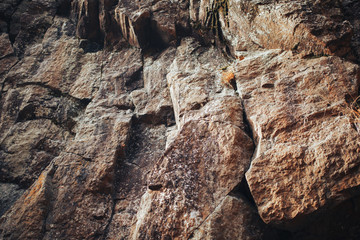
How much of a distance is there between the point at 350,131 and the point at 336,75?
4.36ft

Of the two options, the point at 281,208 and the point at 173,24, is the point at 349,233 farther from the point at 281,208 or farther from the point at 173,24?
the point at 173,24

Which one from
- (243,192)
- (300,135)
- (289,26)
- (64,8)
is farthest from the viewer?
(64,8)

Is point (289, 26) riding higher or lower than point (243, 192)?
higher

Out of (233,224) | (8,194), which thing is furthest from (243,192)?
(8,194)

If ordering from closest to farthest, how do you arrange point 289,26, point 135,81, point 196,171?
point 196,171 < point 289,26 < point 135,81

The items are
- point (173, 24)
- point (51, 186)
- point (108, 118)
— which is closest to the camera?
point (51, 186)

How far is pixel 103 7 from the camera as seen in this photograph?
374 inches

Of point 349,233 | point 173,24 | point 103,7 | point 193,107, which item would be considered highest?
point 103,7

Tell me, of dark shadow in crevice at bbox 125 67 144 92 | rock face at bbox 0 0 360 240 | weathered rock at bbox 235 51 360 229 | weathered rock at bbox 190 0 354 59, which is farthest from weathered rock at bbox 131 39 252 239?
dark shadow in crevice at bbox 125 67 144 92

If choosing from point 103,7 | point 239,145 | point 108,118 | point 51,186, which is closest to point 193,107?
point 239,145

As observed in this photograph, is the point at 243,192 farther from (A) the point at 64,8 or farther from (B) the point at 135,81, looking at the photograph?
(A) the point at 64,8

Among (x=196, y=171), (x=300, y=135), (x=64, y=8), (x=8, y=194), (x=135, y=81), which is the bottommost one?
(x=8, y=194)

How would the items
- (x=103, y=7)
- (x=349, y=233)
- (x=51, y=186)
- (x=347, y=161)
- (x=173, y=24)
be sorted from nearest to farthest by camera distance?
1. (x=347, y=161)
2. (x=349, y=233)
3. (x=51, y=186)
4. (x=173, y=24)
5. (x=103, y=7)

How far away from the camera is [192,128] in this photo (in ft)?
17.3
